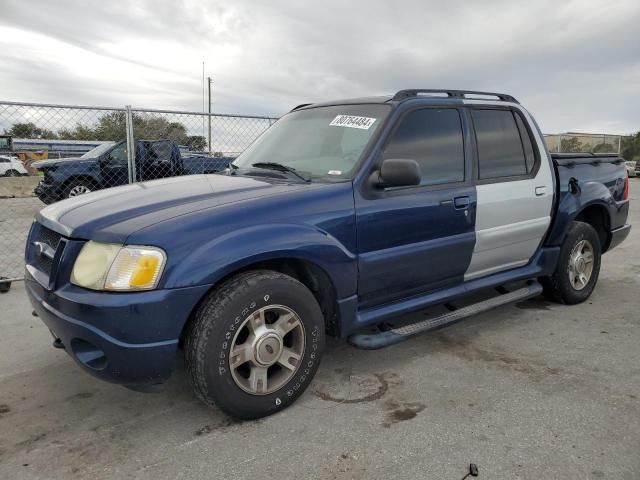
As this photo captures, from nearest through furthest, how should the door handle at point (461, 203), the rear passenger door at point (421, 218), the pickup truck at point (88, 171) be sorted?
1. the rear passenger door at point (421, 218)
2. the door handle at point (461, 203)
3. the pickup truck at point (88, 171)

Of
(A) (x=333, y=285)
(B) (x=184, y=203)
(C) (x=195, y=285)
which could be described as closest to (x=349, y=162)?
(A) (x=333, y=285)

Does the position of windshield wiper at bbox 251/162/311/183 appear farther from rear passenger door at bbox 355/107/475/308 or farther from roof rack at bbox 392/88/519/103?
roof rack at bbox 392/88/519/103

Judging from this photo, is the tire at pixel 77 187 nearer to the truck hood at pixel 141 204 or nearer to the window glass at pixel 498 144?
the truck hood at pixel 141 204

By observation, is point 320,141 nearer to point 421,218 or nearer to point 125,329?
point 421,218

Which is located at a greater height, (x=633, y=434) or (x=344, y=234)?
(x=344, y=234)

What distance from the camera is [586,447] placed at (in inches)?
96.1

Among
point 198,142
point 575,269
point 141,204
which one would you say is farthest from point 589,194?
point 198,142

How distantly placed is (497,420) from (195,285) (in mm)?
1705

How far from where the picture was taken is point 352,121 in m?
3.44

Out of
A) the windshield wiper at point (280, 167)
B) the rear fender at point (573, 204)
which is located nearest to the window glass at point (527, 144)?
the rear fender at point (573, 204)

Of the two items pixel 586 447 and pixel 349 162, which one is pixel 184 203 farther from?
pixel 586 447

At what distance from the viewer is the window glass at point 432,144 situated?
10.9 feet

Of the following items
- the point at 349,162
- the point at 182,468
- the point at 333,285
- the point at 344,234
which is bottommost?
the point at 182,468

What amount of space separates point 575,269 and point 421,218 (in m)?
2.15
